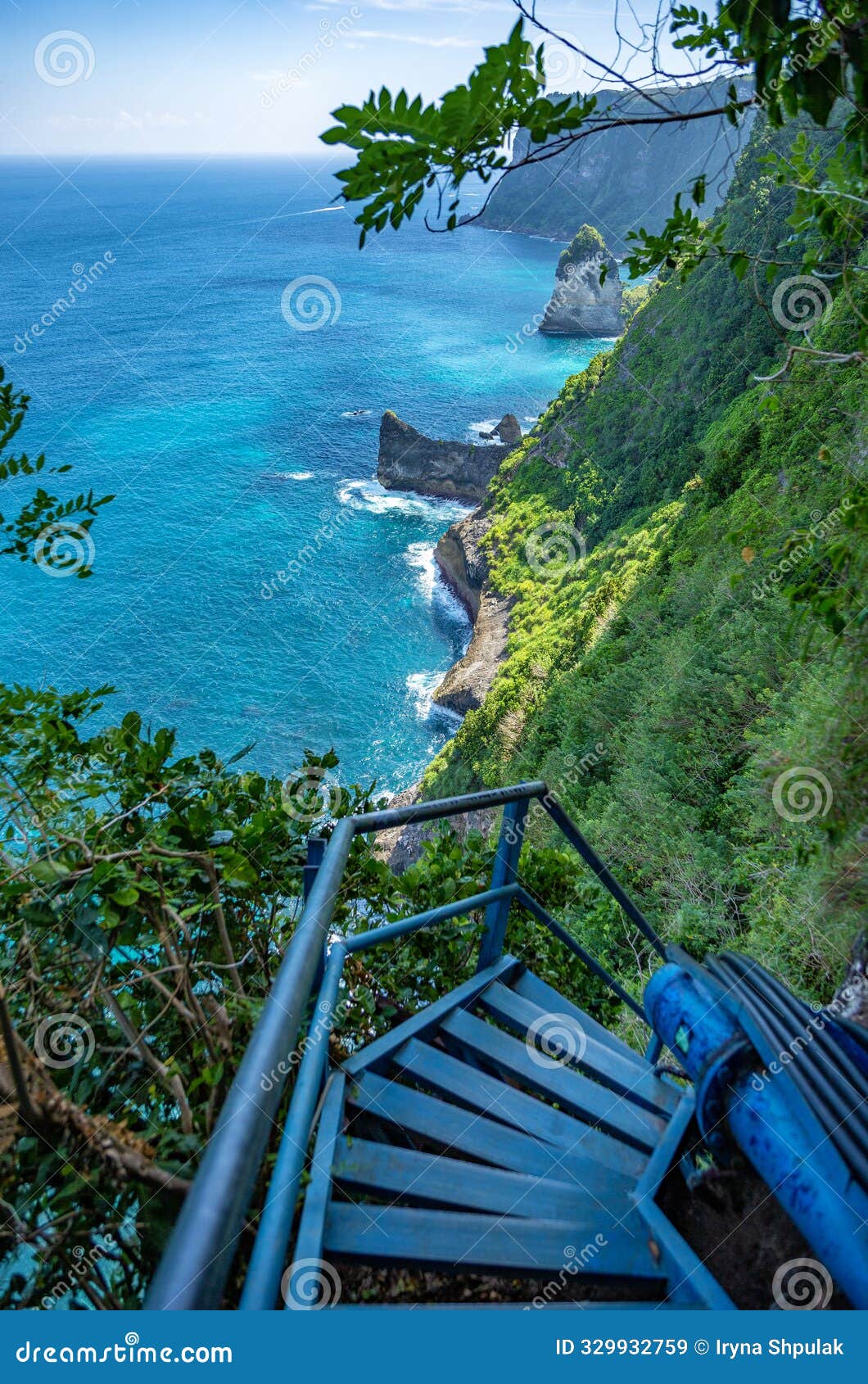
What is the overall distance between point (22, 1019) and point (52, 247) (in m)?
129

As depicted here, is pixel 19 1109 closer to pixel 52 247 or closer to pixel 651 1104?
pixel 651 1104

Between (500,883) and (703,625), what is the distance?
1244cm

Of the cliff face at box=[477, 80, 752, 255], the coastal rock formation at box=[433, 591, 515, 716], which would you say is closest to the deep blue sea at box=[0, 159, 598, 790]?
the coastal rock formation at box=[433, 591, 515, 716]

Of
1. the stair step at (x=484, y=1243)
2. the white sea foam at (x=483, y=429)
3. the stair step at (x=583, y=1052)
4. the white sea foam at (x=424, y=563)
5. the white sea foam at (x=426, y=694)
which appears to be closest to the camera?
the stair step at (x=484, y=1243)

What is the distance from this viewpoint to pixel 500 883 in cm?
309

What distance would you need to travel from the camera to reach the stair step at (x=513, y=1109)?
97.0 inches

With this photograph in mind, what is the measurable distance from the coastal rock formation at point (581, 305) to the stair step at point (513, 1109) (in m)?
87.5

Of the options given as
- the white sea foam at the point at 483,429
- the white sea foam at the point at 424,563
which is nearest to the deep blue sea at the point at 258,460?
the white sea foam at the point at 424,563

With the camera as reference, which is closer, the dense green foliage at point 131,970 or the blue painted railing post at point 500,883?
the dense green foliage at point 131,970

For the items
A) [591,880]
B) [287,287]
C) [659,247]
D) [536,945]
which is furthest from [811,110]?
[287,287]

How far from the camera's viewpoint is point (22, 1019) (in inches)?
98.3

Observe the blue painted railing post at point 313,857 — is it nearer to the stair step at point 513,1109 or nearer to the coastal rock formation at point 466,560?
the stair step at point 513,1109

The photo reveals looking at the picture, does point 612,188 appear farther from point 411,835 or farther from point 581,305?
point 411,835

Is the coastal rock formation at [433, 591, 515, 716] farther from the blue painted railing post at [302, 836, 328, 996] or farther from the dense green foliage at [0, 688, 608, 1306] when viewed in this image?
the blue painted railing post at [302, 836, 328, 996]
